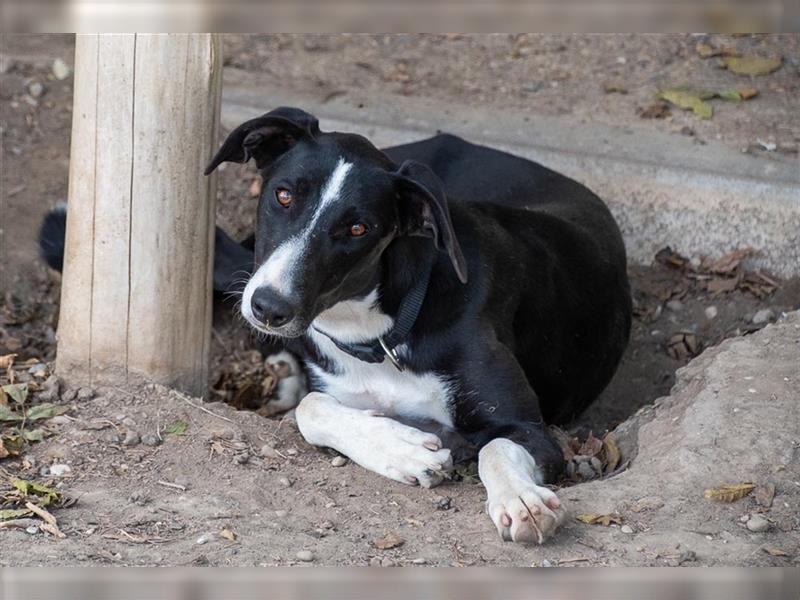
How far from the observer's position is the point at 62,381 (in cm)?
474

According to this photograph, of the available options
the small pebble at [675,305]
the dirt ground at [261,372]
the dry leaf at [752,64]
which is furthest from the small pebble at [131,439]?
the dry leaf at [752,64]

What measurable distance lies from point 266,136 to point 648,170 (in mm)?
2677

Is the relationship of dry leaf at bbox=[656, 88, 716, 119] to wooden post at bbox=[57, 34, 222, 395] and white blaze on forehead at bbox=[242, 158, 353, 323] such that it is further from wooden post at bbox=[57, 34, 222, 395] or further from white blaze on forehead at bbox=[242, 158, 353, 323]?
white blaze on forehead at bbox=[242, 158, 353, 323]

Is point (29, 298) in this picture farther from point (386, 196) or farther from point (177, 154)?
point (386, 196)

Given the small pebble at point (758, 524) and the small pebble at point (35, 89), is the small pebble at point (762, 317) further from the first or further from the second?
the small pebble at point (35, 89)

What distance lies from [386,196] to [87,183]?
1.16m

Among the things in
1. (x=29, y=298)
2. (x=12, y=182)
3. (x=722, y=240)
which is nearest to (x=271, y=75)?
(x=12, y=182)

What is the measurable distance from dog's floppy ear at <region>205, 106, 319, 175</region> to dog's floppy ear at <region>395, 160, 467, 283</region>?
40cm

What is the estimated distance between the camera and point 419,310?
449cm

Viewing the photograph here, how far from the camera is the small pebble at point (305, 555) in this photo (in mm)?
3627

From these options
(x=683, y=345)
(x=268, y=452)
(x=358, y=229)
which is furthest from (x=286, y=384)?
(x=683, y=345)

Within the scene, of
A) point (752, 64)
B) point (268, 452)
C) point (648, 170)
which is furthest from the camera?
point (752, 64)

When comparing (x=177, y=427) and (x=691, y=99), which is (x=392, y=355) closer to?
(x=177, y=427)

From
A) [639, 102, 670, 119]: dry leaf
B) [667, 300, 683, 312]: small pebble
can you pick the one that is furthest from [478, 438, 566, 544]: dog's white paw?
[639, 102, 670, 119]: dry leaf
